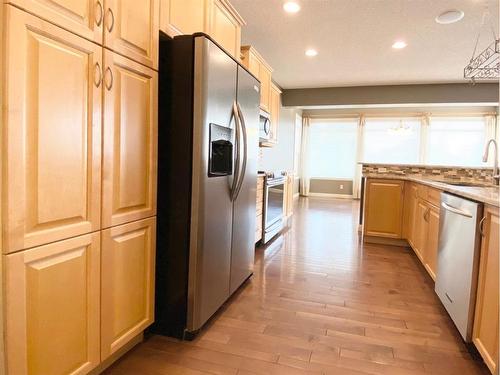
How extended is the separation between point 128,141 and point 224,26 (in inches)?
55.6

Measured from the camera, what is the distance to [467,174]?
13.1ft

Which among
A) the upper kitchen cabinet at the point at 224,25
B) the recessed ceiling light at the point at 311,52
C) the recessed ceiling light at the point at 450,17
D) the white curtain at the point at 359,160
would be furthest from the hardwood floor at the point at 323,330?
the white curtain at the point at 359,160

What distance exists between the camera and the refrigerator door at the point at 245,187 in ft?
7.09

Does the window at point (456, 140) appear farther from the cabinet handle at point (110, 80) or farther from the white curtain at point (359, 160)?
the cabinet handle at point (110, 80)

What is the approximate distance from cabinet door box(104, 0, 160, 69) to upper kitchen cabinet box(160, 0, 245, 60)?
0.10 m

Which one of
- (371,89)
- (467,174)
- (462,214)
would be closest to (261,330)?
(462,214)

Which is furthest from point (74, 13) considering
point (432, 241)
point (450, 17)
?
point (450, 17)

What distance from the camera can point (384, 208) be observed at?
4039mm

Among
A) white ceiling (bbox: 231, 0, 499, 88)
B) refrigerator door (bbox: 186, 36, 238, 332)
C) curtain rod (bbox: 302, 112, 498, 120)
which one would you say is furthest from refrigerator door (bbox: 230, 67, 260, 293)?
curtain rod (bbox: 302, 112, 498, 120)

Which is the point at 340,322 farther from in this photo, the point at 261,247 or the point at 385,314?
the point at 261,247

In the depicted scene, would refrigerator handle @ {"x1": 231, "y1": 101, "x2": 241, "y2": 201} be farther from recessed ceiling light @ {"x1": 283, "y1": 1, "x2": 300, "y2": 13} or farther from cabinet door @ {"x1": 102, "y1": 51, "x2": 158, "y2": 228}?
recessed ceiling light @ {"x1": 283, "y1": 1, "x2": 300, "y2": 13}

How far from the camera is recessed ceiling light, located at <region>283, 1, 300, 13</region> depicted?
10.5 ft

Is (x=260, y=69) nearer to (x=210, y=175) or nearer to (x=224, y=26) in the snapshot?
(x=224, y=26)

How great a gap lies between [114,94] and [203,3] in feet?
3.59
